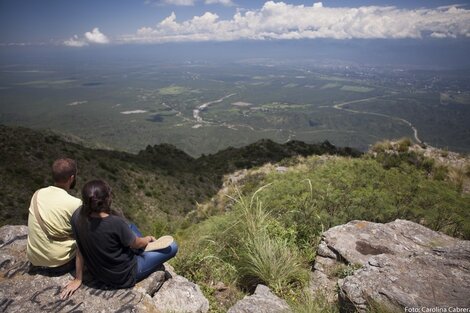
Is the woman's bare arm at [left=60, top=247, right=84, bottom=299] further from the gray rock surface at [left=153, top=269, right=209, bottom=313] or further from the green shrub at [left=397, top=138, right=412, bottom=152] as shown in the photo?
the green shrub at [left=397, top=138, right=412, bottom=152]

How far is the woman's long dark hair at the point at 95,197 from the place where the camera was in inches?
155

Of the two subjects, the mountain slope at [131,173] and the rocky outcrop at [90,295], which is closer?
the rocky outcrop at [90,295]

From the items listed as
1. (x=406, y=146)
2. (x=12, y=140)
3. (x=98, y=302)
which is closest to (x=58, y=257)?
(x=98, y=302)

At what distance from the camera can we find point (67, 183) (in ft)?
14.8

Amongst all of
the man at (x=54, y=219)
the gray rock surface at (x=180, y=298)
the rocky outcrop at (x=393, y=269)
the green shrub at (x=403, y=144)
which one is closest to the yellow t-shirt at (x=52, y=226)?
the man at (x=54, y=219)

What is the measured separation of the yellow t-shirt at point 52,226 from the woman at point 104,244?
0.25 m

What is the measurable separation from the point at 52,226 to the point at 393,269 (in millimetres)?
4615

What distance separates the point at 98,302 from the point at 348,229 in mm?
4406

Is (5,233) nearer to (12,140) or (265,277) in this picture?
(265,277)

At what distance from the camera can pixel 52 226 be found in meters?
4.44

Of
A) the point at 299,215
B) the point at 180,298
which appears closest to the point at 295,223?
the point at 299,215

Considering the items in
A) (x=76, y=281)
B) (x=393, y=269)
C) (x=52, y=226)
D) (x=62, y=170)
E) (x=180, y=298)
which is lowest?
(x=180, y=298)

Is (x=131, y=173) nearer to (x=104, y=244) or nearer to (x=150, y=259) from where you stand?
(x=150, y=259)

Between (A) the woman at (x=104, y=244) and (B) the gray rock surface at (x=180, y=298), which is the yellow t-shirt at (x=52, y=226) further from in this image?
(B) the gray rock surface at (x=180, y=298)
